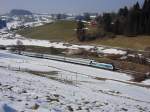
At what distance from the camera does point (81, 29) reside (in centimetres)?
10694

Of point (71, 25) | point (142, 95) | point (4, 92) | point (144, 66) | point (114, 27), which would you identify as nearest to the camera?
point (4, 92)

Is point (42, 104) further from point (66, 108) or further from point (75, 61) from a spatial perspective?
point (75, 61)

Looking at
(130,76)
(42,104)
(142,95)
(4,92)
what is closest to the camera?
(42,104)

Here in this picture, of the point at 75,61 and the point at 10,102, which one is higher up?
the point at 10,102

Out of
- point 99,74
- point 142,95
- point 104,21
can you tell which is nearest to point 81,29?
point 104,21

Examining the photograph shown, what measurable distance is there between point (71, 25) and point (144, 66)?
9661cm

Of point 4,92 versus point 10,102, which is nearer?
point 10,102

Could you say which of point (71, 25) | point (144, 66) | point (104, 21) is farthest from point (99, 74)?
point (71, 25)

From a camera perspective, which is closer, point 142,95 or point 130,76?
point 142,95

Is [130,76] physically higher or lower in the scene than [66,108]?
lower

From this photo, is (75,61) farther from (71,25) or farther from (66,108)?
(71,25)

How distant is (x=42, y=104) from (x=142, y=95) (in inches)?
691

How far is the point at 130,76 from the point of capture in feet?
154

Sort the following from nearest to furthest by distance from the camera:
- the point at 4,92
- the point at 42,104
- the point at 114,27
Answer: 1. the point at 42,104
2. the point at 4,92
3. the point at 114,27
